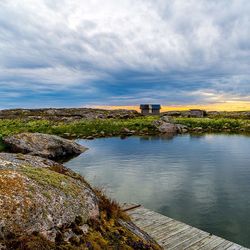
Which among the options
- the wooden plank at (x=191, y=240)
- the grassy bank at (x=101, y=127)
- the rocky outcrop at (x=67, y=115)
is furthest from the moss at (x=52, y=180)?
the rocky outcrop at (x=67, y=115)

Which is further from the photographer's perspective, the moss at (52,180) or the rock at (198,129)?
the rock at (198,129)

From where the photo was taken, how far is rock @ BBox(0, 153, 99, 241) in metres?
6.80

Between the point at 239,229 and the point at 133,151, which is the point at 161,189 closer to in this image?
the point at 239,229

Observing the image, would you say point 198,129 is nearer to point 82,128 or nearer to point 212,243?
point 82,128

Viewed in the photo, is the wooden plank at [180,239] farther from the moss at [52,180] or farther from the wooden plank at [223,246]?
the moss at [52,180]

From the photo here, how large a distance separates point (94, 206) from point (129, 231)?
141 cm

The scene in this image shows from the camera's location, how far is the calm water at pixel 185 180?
1811 cm

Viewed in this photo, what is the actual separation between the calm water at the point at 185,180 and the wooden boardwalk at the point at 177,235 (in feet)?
10.2

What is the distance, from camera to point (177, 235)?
42.3ft

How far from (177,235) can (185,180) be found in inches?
560

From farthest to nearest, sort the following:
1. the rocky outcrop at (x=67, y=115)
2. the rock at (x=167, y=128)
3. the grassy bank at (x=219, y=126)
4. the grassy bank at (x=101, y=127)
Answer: the rocky outcrop at (x=67, y=115), the grassy bank at (x=219, y=126), the rock at (x=167, y=128), the grassy bank at (x=101, y=127)

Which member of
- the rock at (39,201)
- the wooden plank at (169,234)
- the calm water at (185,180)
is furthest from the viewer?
the calm water at (185,180)

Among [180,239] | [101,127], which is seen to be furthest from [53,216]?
[101,127]

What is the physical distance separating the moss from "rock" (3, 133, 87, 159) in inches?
1075
